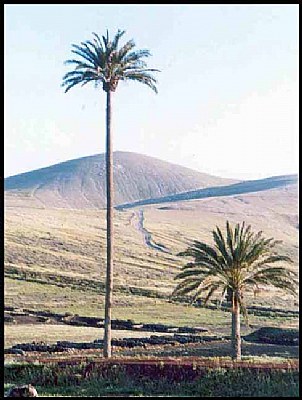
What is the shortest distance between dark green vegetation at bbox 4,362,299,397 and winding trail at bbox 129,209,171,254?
8602 centimetres

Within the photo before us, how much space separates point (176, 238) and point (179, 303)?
58529 millimetres

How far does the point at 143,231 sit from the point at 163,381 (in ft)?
365

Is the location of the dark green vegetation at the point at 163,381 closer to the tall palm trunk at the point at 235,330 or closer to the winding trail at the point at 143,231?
the tall palm trunk at the point at 235,330

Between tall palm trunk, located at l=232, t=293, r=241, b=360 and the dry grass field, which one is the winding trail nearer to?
the dry grass field

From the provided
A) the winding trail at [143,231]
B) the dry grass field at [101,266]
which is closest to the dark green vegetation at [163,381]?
the dry grass field at [101,266]

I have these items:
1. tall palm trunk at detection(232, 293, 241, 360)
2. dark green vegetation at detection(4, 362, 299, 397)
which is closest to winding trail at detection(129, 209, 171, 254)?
tall palm trunk at detection(232, 293, 241, 360)

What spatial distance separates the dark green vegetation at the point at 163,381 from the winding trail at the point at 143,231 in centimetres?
8602

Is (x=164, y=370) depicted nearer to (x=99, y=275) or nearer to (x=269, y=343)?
(x=269, y=343)

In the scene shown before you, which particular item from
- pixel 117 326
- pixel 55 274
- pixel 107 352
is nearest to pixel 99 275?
pixel 55 274

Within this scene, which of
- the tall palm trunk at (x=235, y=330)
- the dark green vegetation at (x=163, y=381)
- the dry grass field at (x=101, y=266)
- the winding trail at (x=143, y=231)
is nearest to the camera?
the dark green vegetation at (x=163, y=381)

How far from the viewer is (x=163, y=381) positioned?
20719 mm

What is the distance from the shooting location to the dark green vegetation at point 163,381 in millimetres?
19984

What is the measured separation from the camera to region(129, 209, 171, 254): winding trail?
111 meters

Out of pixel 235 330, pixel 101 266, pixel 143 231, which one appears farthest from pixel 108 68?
pixel 143 231
